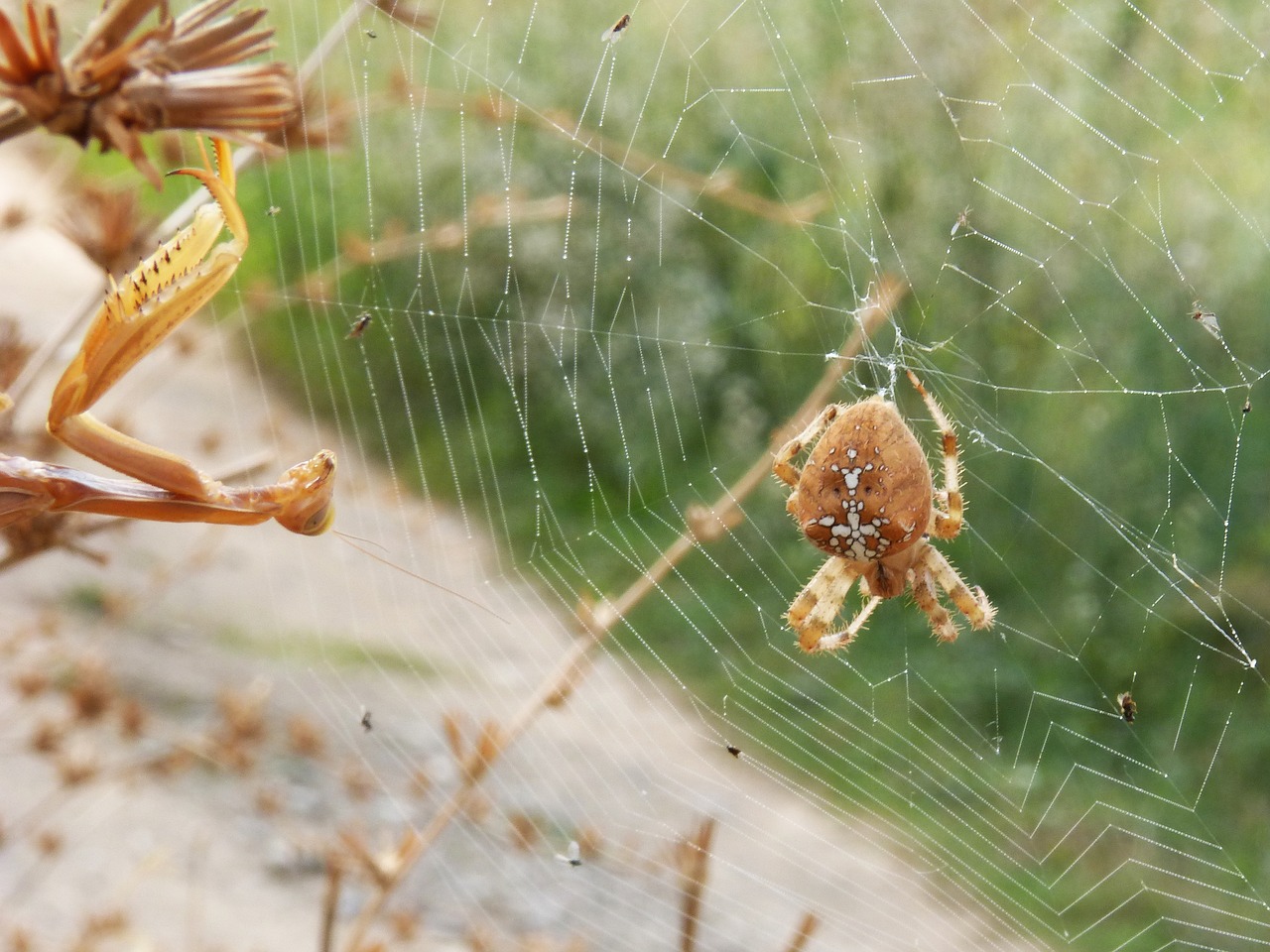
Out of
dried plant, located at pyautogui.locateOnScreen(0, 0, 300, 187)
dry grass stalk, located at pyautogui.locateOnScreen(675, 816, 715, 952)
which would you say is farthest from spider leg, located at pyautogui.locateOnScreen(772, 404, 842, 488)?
dried plant, located at pyautogui.locateOnScreen(0, 0, 300, 187)

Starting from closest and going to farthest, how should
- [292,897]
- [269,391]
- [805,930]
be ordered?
[805,930] → [292,897] → [269,391]

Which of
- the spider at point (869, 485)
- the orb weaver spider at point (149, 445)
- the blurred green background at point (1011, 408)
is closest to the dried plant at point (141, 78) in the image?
the orb weaver spider at point (149, 445)

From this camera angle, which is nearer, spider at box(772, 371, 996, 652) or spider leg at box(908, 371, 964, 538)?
spider at box(772, 371, 996, 652)

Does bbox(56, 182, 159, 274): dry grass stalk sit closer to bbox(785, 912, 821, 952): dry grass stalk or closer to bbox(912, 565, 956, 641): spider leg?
bbox(785, 912, 821, 952): dry grass stalk

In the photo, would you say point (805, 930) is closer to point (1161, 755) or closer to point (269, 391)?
point (1161, 755)

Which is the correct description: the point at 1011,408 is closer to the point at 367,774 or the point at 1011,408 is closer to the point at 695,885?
the point at 367,774

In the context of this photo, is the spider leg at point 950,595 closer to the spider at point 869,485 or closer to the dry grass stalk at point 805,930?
the spider at point 869,485

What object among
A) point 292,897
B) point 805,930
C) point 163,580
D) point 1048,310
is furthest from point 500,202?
point 1048,310
